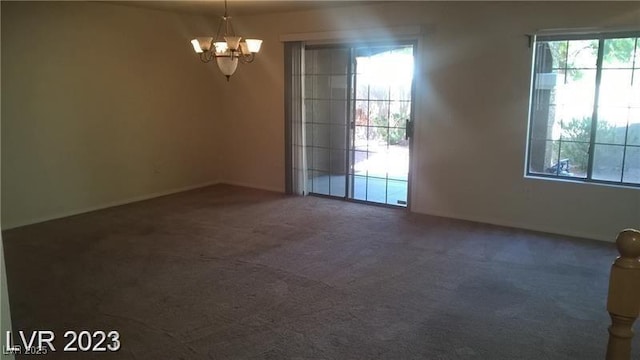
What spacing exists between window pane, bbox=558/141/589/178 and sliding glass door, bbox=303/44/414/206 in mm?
1760

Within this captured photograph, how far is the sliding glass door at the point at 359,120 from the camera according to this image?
6301mm

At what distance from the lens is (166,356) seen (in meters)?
3.04

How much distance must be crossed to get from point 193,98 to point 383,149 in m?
2.99

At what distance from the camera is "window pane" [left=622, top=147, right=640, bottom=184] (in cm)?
498

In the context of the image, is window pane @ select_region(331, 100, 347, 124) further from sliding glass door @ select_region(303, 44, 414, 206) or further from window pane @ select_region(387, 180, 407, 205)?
window pane @ select_region(387, 180, 407, 205)

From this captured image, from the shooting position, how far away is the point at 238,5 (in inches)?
247

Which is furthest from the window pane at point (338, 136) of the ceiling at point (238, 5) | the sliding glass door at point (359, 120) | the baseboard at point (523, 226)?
the ceiling at point (238, 5)

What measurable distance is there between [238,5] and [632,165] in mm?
4808

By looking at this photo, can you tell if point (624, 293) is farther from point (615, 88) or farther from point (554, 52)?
point (554, 52)

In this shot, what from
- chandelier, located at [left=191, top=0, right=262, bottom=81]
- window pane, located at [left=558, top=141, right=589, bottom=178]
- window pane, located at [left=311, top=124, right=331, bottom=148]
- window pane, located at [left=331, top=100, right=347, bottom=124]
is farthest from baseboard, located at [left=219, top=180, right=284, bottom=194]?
window pane, located at [left=558, top=141, right=589, bottom=178]

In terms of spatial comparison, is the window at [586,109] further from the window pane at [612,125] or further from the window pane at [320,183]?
the window pane at [320,183]

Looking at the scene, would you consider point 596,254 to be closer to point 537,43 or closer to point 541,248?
point 541,248

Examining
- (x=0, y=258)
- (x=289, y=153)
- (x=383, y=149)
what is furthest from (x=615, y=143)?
(x=0, y=258)

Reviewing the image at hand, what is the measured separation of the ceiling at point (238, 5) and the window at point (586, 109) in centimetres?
224
